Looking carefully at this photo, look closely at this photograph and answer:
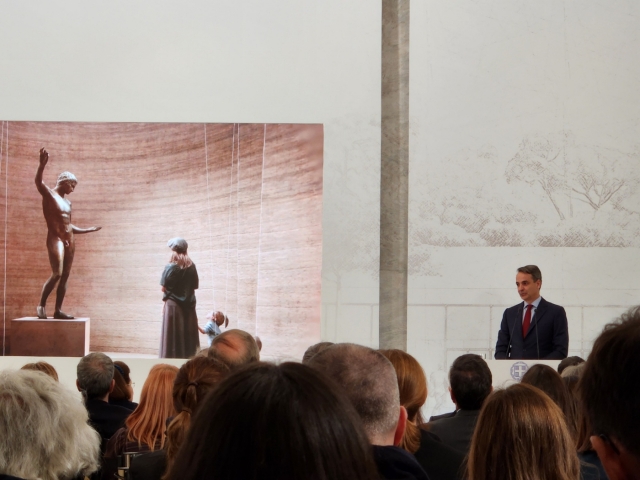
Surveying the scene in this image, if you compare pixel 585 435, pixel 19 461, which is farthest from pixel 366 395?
pixel 585 435

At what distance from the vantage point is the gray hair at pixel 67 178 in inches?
352

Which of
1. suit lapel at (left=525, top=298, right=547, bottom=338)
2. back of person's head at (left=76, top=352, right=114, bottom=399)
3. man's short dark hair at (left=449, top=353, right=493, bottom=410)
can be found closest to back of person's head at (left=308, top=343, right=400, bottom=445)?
man's short dark hair at (left=449, top=353, right=493, bottom=410)

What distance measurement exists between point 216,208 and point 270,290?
1080 millimetres

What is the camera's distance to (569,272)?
32.3 feet

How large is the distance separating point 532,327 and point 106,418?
17.7 ft

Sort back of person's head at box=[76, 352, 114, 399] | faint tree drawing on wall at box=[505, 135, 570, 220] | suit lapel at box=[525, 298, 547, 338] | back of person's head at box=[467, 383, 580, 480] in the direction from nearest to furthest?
back of person's head at box=[467, 383, 580, 480] → back of person's head at box=[76, 352, 114, 399] → suit lapel at box=[525, 298, 547, 338] → faint tree drawing on wall at box=[505, 135, 570, 220]

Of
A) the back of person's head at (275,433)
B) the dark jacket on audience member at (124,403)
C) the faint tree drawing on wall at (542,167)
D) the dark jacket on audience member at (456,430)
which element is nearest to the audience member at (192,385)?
the dark jacket on audience member at (456,430)

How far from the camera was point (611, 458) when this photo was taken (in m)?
1.19

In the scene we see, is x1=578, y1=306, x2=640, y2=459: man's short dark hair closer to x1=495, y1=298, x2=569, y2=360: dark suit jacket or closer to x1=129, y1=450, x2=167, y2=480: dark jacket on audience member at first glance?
x1=129, y1=450, x2=167, y2=480: dark jacket on audience member

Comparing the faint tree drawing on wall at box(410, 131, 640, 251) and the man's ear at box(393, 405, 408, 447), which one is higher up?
the faint tree drawing on wall at box(410, 131, 640, 251)

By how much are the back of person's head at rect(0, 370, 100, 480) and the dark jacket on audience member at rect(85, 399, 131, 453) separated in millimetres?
1973

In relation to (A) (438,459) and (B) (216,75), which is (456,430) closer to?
(A) (438,459)

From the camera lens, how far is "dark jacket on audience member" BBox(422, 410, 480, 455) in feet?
11.4

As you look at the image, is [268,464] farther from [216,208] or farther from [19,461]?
[216,208]
